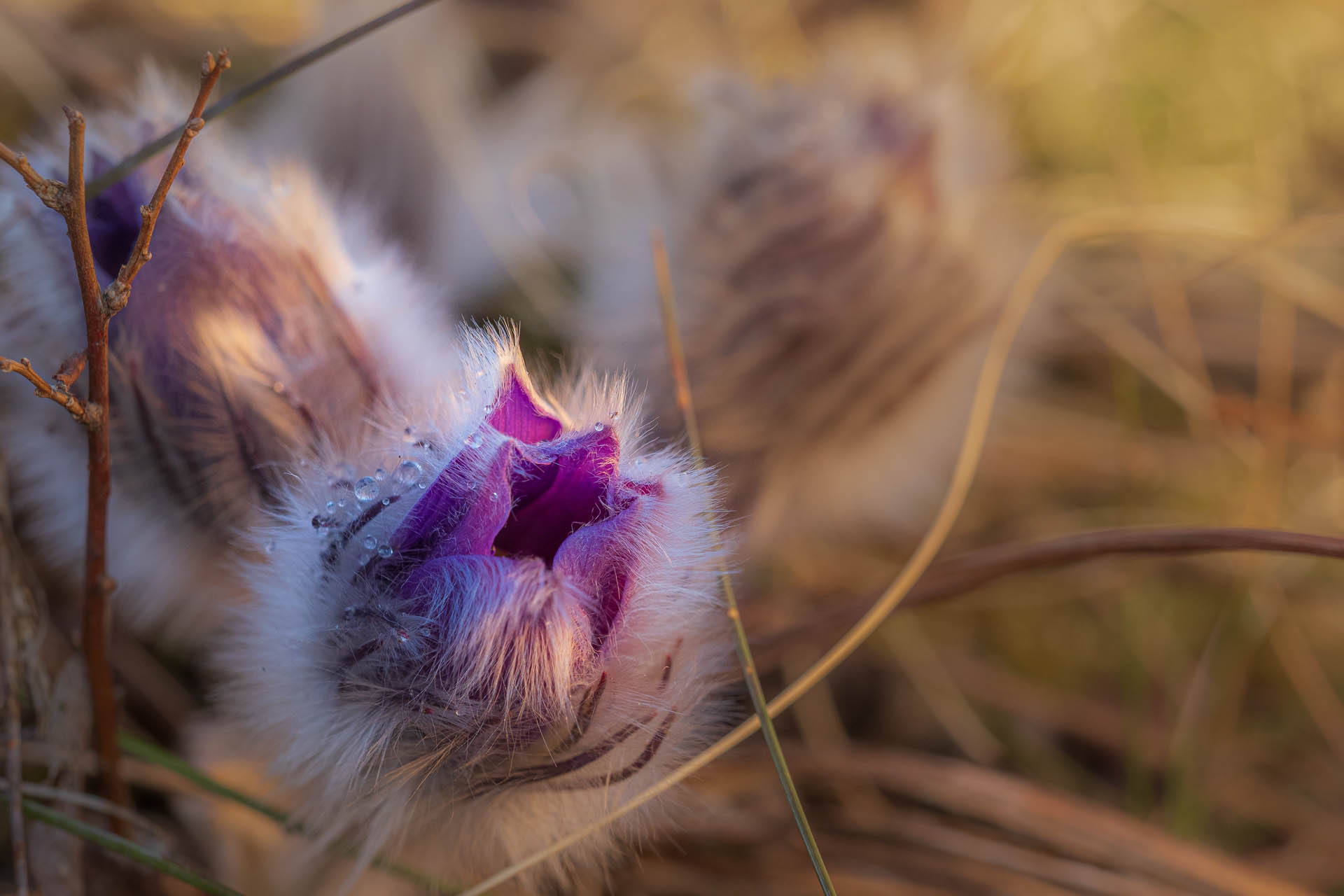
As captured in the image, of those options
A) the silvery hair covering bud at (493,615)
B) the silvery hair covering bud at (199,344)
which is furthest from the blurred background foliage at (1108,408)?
the silvery hair covering bud at (199,344)

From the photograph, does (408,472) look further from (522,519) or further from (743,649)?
(743,649)

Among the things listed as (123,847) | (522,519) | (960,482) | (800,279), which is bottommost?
(123,847)

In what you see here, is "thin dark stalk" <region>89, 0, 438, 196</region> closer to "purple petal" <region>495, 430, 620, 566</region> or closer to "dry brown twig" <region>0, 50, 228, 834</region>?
"dry brown twig" <region>0, 50, 228, 834</region>

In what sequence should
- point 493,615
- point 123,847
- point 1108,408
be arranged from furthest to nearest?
point 1108,408
point 123,847
point 493,615

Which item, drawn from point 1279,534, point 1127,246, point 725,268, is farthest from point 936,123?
point 1127,246

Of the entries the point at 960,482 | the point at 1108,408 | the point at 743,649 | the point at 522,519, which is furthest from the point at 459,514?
the point at 1108,408

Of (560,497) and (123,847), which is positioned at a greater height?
(560,497)

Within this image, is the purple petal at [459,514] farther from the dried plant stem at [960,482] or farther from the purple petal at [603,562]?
the dried plant stem at [960,482]
